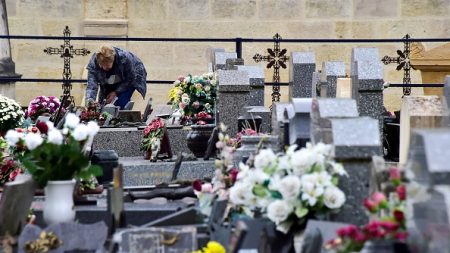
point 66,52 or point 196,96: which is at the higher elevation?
point 66,52

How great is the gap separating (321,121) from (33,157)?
2.03 metres

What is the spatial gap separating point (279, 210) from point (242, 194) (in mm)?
417

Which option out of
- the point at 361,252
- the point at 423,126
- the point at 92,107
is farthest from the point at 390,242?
the point at 92,107

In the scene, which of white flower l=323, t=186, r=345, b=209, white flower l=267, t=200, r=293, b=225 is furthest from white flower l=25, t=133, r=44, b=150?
white flower l=323, t=186, r=345, b=209

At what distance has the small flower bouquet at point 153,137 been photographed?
51.8 feet

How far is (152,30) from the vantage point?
25.0 m

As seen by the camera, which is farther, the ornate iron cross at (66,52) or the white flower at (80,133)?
the ornate iron cross at (66,52)

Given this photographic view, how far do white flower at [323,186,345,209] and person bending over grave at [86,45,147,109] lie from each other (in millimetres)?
11546

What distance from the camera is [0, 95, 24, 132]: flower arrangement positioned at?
1678 cm

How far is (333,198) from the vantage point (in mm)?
8773

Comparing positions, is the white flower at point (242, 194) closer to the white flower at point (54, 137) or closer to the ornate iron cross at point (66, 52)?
the white flower at point (54, 137)

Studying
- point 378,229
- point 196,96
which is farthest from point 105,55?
point 378,229

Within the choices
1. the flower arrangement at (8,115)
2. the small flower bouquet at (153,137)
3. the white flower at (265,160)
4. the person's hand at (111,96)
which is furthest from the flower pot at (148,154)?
the white flower at (265,160)

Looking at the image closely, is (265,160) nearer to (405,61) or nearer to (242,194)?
(242,194)
